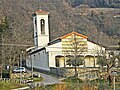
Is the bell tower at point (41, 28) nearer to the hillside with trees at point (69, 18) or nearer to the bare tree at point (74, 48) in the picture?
the bare tree at point (74, 48)

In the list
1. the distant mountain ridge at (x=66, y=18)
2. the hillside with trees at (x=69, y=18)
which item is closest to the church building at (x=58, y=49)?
the hillside with trees at (x=69, y=18)

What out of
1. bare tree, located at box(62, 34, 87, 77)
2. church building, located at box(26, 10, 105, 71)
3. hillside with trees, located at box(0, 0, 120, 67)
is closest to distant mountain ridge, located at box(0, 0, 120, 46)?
hillside with trees, located at box(0, 0, 120, 67)

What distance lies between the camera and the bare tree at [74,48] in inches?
1671

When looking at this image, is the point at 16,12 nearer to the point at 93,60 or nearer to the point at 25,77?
the point at 93,60

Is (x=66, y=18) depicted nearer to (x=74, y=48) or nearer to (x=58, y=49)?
(x=58, y=49)

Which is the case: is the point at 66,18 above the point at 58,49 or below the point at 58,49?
above

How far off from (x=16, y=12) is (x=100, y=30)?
19763 mm

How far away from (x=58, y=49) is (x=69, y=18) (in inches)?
1864

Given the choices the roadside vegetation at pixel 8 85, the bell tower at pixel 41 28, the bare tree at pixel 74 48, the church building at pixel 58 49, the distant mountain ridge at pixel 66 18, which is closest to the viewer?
the roadside vegetation at pixel 8 85

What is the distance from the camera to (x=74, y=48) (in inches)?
1699

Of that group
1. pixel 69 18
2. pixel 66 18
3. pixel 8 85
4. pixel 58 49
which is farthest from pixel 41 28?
pixel 69 18

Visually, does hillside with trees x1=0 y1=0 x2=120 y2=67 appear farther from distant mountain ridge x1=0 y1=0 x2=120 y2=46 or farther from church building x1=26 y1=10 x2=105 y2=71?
church building x1=26 y1=10 x2=105 y2=71

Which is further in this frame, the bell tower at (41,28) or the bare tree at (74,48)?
the bell tower at (41,28)

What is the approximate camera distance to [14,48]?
45719mm
